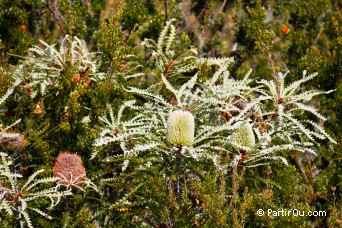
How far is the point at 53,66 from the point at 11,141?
64 centimetres

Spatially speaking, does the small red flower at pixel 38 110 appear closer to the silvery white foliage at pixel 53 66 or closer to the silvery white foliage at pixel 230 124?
the silvery white foliage at pixel 53 66

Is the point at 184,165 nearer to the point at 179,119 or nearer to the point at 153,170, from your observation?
the point at 153,170

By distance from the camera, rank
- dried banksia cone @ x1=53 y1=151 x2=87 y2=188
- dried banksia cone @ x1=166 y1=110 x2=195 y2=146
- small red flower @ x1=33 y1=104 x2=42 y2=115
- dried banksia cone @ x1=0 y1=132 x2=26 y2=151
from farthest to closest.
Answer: small red flower @ x1=33 y1=104 x2=42 y2=115
dried banksia cone @ x1=0 y1=132 x2=26 y2=151
dried banksia cone @ x1=53 y1=151 x2=87 y2=188
dried banksia cone @ x1=166 y1=110 x2=195 y2=146

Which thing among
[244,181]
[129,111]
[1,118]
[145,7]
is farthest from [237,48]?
[1,118]

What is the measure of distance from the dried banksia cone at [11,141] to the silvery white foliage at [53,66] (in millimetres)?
460

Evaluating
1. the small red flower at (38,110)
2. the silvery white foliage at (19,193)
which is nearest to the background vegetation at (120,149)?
the small red flower at (38,110)

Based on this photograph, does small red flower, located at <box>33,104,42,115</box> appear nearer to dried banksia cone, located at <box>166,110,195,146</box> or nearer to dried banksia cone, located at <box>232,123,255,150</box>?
dried banksia cone, located at <box>166,110,195,146</box>

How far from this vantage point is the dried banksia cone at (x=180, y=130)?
2.29 m

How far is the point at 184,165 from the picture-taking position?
2.62m

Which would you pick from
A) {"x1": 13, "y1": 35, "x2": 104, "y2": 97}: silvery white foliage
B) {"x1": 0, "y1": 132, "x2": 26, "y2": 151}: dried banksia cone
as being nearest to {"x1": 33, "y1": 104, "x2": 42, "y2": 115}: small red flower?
{"x1": 13, "y1": 35, "x2": 104, "y2": 97}: silvery white foliage

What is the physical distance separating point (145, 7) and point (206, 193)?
193 cm

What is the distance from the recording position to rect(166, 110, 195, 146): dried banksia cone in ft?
7.53

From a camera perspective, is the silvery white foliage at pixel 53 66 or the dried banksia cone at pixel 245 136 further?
the silvery white foliage at pixel 53 66

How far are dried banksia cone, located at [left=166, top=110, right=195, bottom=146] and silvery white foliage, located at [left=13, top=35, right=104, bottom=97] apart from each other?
0.83m
